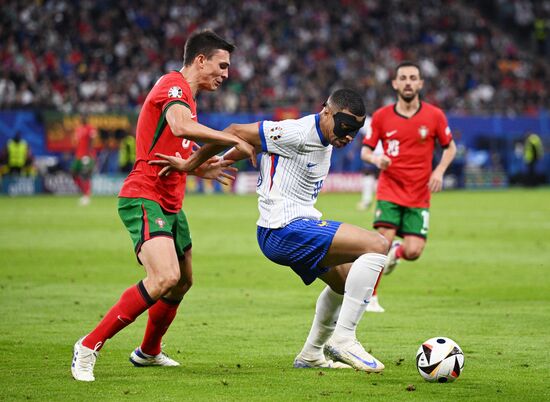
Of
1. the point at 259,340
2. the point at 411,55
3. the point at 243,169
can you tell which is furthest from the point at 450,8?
the point at 259,340

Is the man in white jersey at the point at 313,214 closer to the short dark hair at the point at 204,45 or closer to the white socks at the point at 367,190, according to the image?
the short dark hair at the point at 204,45

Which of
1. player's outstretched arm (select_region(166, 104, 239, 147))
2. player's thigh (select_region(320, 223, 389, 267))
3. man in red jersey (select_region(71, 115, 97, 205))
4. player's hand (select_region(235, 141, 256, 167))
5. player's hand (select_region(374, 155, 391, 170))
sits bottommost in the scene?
man in red jersey (select_region(71, 115, 97, 205))

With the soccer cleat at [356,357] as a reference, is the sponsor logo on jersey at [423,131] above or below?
above

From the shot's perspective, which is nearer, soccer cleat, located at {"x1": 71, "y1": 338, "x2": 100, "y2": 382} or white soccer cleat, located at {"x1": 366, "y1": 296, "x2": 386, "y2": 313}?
soccer cleat, located at {"x1": 71, "y1": 338, "x2": 100, "y2": 382}

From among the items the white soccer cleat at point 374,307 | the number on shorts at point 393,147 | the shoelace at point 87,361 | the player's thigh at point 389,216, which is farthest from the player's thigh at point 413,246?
the shoelace at point 87,361

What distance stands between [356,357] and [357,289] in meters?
0.51

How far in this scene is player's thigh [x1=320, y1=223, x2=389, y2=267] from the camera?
7.59 metres

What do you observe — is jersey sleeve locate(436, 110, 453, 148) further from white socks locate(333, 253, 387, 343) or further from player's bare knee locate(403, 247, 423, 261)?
white socks locate(333, 253, 387, 343)

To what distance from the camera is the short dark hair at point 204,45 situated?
A: 795 centimetres

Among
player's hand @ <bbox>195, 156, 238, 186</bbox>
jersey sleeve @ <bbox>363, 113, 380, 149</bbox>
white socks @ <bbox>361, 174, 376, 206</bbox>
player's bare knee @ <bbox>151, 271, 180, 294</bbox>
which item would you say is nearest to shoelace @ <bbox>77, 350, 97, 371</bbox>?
player's bare knee @ <bbox>151, 271, 180, 294</bbox>

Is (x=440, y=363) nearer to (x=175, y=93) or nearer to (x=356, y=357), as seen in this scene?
(x=356, y=357)

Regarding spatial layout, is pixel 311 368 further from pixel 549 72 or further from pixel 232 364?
pixel 549 72

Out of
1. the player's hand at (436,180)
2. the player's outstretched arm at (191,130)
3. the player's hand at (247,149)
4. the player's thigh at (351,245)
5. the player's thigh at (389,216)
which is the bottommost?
the player's thigh at (389,216)

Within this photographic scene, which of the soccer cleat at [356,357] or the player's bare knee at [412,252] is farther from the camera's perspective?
the player's bare knee at [412,252]
